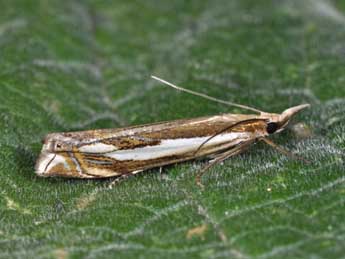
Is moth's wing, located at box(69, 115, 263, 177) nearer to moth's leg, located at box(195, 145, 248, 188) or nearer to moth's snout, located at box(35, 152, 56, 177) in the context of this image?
moth's leg, located at box(195, 145, 248, 188)

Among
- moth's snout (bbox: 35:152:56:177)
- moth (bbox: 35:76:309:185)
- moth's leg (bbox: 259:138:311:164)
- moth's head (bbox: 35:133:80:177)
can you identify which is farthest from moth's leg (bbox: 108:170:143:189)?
moth's leg (bbox: 259:138:311:164)

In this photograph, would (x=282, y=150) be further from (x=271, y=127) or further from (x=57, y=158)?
(x=57, y=158)

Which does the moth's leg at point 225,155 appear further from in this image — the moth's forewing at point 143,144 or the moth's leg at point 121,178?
the moth's leg at point 121,178

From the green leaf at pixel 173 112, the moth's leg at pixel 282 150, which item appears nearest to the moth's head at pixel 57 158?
the green leaf at pixel 173 112

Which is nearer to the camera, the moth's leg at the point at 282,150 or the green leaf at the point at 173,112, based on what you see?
the green leaf at the point at 173,112

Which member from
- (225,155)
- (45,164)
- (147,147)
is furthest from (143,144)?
(45,164)

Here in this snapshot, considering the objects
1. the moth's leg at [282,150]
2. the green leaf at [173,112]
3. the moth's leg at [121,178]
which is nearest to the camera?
the green leaf at [173,112]

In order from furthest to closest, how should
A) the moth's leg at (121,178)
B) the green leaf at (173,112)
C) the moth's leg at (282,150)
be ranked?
the moth's leg at (121,178), the moth's leg at (282,150), the green leaf at (173,112)
